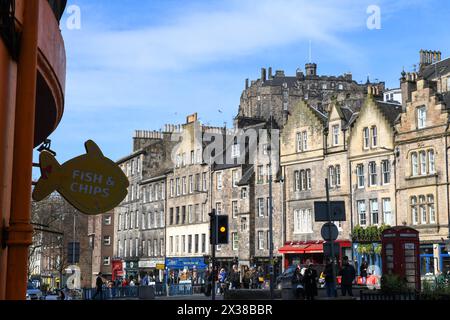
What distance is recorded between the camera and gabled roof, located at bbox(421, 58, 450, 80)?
77.2 m

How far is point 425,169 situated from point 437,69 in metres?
31.6

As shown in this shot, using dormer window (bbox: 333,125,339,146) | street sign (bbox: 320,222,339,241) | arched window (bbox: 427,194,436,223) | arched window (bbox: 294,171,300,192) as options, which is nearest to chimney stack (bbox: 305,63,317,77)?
arched window (bbox: 294,171,300,192)

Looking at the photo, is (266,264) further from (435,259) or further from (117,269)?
(117,269)

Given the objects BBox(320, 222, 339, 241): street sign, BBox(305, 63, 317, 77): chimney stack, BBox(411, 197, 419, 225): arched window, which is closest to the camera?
BBox(320, 222, 339, 241): street sign

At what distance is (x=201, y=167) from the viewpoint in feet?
246

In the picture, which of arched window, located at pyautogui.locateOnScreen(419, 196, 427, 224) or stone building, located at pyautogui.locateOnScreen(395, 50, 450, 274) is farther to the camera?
arched window, located at pyautogui.locateOnScreen(419, 196, 427, 224)

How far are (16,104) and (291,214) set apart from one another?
54.3m

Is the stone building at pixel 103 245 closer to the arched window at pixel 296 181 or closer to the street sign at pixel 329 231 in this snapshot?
the arched window at pixel 296 181

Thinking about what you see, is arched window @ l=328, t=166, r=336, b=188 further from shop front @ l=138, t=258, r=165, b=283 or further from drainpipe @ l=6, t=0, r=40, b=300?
drainpipe @ l=6, t=0, r=40, b=300

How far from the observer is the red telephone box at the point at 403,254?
30.3m

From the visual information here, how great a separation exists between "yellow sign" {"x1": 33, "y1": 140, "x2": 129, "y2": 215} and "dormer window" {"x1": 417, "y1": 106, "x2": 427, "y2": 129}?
146 feet

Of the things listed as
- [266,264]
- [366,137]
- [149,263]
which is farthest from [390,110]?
[149,263]

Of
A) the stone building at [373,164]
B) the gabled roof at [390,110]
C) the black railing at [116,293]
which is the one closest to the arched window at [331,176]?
the stone building at [373,164]

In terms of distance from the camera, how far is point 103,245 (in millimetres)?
95750
